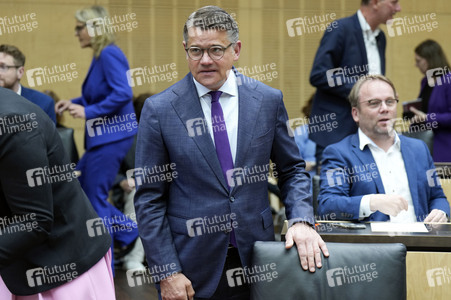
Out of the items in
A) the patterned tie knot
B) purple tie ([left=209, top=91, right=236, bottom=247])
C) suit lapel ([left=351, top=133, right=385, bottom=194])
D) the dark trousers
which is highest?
the patterned tie knot

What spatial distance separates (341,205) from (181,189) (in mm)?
1009

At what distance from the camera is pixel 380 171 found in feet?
10.2

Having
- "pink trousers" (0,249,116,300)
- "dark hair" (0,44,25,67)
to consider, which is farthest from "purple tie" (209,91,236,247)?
"dark hair" (0,44,25,67)

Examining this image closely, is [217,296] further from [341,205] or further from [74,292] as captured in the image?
[341,205]

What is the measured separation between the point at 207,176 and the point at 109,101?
97.2 inches

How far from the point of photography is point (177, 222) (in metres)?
2.23

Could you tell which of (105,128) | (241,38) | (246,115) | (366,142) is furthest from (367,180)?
(241,38)

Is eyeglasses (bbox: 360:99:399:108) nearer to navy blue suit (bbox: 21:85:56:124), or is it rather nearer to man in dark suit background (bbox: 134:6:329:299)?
man in dark suit background (bbox: 134:6:329:299)

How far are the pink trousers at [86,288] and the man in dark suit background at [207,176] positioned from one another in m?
0.15

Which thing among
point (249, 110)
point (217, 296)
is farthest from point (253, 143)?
point (217, 296)

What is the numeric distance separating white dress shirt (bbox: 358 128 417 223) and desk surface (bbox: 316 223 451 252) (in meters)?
0.53

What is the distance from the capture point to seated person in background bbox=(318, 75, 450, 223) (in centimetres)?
307

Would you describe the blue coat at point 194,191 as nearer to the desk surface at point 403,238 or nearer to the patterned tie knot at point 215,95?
the patterned tie knot at point 215,95

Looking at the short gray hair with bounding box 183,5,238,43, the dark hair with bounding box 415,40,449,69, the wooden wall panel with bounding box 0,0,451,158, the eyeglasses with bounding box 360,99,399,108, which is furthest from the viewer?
the wooden wall panel with bounding box 0,0,451,158
